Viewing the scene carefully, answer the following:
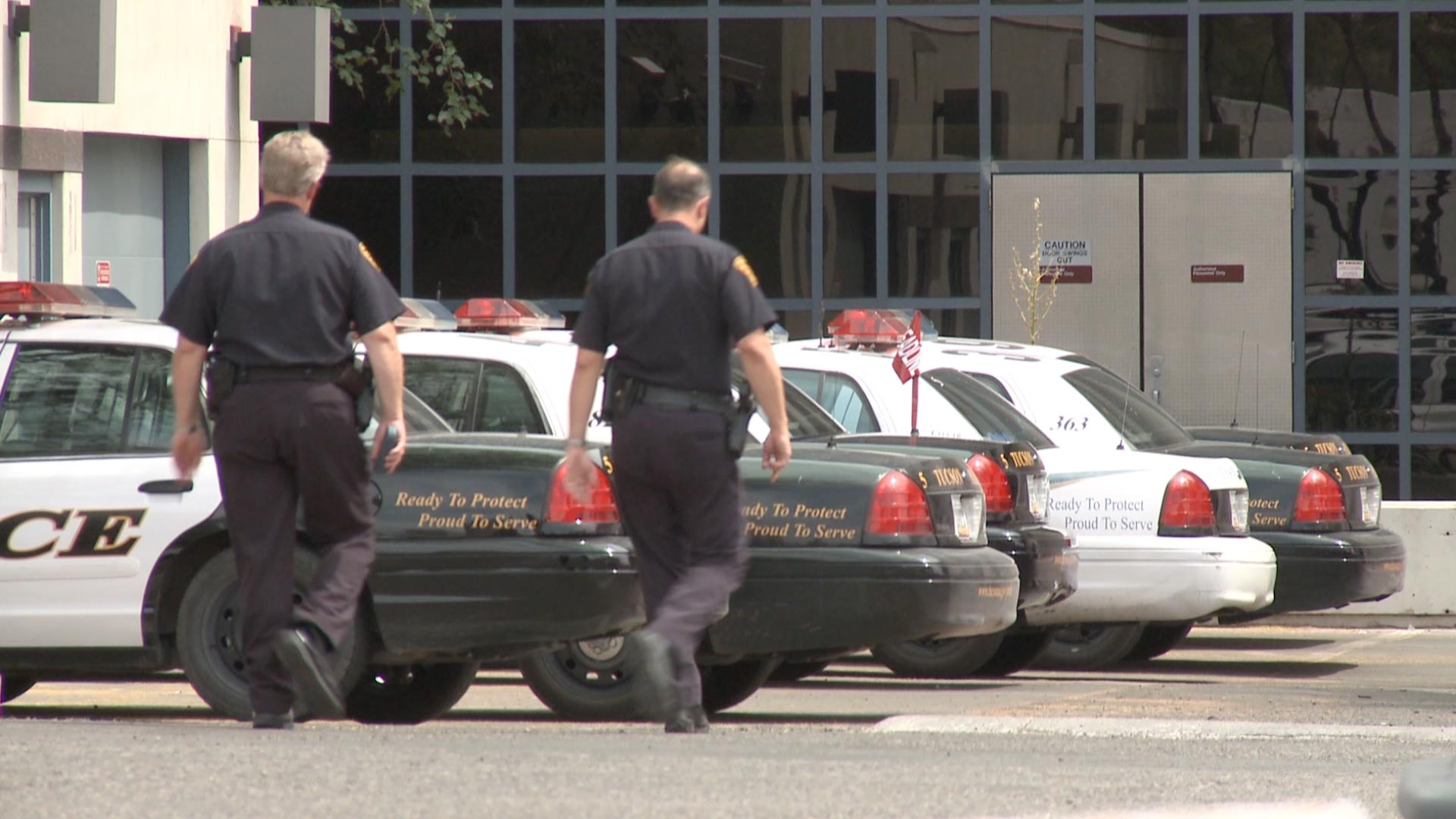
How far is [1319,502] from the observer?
12.0 m

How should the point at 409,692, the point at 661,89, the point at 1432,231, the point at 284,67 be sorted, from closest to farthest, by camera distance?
1. the point at 409,692
2. the point at 284,67
3. the point at 1432,231
4. the point at 661,89

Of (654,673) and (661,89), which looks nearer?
(654,673)

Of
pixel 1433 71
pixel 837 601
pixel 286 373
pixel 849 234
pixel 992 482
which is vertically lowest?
pixel 837 601

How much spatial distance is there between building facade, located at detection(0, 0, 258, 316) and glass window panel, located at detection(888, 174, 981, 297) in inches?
236

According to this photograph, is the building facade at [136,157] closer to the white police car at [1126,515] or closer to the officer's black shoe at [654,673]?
the white police car at [1126,515]

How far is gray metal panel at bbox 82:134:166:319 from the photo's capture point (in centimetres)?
1608

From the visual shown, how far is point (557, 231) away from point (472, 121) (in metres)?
1.24

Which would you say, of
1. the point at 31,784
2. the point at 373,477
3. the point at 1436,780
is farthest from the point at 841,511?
the point at 1436,780

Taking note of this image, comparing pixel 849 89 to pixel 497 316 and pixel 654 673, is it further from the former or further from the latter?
pixel 654 673

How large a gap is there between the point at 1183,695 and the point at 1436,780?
24.4 feet

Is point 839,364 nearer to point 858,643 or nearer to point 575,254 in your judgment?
point 858,643

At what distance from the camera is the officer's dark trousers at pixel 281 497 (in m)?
6.73

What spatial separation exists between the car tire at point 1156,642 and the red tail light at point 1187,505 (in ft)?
4.15

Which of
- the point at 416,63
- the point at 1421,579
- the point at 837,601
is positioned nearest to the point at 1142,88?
the point at 416,63
